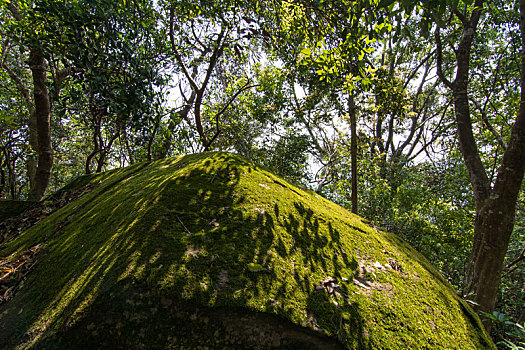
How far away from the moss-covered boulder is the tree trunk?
10.9ft

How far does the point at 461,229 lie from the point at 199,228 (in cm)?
640

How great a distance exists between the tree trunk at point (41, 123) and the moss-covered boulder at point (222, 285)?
10.9ft

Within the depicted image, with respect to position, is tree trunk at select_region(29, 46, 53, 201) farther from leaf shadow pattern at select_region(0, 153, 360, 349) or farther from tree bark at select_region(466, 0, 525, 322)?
tree bark at select_region(466, 0, 525, 322)

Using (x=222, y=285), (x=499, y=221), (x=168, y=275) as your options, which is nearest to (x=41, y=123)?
(x=168, y=275)

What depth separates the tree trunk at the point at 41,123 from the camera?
4574mm

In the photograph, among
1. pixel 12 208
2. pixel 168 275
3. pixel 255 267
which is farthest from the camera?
pixel 12 208

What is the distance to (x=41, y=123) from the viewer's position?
186 inches

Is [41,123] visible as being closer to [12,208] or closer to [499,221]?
[12,208]

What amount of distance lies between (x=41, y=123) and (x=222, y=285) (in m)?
5.56

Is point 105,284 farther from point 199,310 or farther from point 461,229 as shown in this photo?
point 461,229

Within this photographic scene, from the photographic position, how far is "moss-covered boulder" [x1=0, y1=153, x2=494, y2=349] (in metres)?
1.17

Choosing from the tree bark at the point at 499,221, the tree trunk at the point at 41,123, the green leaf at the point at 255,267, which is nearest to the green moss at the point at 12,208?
the tree trunk at the point at 41,123

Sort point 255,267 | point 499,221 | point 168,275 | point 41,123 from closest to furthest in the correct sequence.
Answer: point 168,275
point 255,267
point 499,221
point 41,123

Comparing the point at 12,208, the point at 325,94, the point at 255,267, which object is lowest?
the point at 12,208
